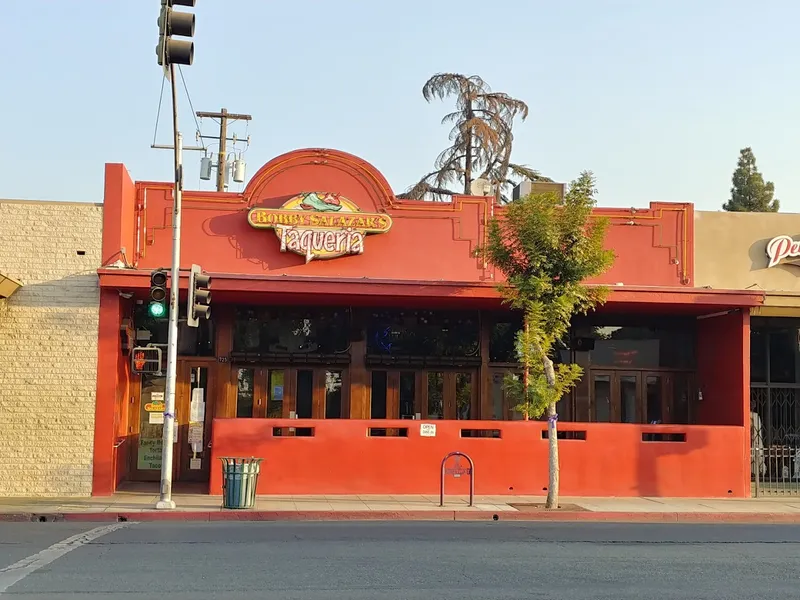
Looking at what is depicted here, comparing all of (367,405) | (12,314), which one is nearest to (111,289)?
(12,314)

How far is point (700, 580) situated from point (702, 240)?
1221 centimetres

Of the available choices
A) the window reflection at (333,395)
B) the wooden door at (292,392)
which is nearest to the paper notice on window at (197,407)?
the wooden door at (292,392)

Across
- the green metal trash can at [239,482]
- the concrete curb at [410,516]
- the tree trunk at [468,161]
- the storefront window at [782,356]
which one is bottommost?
the concrete curb at [410,516]

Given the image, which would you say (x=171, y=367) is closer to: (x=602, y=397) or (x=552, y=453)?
(x=552, y=453)

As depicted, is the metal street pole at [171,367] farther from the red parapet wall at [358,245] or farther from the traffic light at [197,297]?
the red parapet wall at [358,245]

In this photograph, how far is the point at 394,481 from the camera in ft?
60.5

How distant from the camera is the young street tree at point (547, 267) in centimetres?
1622

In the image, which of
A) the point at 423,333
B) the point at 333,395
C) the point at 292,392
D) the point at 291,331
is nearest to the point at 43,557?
the point at 292,392

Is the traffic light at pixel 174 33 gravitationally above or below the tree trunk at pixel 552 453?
above

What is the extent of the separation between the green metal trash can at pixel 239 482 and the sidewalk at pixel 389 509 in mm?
221

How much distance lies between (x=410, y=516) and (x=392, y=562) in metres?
5.41

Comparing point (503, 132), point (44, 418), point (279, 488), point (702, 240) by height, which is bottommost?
point (279, 488)

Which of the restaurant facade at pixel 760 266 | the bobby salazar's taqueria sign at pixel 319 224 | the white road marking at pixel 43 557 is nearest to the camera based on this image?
the white road marking at pixel 43 557

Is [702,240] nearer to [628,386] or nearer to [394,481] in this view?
[628,386]
